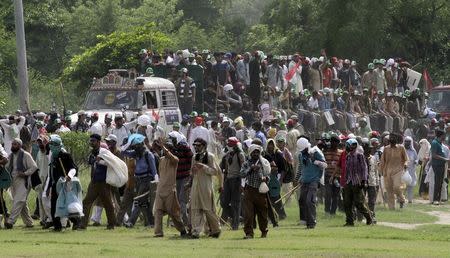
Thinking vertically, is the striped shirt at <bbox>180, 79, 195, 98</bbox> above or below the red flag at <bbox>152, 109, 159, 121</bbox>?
above

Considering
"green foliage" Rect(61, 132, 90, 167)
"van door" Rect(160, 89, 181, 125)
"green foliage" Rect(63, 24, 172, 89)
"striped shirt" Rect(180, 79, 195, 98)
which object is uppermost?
"green foliage" Rect(63, 24, 172, 89)

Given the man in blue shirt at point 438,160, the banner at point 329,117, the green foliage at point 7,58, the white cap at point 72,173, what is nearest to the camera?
the white cap at point 72,173

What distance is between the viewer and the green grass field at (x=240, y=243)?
2072cm

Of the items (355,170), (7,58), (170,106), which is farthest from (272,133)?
(7,58)

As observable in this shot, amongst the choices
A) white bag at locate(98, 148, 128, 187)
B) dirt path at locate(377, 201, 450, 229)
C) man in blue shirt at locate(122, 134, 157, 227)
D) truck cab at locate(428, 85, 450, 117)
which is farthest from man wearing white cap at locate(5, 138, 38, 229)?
truck cab at locate(428, 85, 450, 117)

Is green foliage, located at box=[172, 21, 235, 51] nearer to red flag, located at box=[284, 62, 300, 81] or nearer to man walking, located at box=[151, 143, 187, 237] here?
red flag, located at box=[284, 62, 300, 81]

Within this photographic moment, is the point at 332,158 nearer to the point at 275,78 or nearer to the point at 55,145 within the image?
the point at 55,145

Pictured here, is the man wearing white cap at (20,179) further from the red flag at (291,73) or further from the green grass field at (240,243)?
the red flag at (291,73)

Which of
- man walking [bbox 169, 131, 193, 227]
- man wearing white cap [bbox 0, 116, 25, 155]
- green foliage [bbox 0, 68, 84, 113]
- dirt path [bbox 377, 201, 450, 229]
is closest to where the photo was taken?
man walking [bbox 169, 131, 193, 227]

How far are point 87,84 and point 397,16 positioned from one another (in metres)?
19.0

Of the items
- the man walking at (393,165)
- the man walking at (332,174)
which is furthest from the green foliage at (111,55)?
the man walking at (332,174)

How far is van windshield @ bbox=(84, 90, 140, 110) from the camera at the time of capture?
1417 inches

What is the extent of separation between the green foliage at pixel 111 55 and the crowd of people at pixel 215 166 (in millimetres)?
4146

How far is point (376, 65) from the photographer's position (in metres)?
46.0
